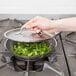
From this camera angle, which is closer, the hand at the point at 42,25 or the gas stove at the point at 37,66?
the gas stove at the point at 37,66

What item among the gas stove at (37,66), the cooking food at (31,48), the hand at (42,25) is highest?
the hand at (42,25)

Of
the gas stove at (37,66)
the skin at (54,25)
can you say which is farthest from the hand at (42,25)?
the gas stove at (37,66)

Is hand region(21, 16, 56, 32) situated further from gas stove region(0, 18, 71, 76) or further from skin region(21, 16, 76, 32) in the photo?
gas stove region(0, 18, 71, 76)

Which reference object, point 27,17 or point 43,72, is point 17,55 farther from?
point 27,17

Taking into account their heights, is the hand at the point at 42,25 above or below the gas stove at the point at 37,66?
above

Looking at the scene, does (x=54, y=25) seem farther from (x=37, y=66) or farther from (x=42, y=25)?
(x=37, y=66)

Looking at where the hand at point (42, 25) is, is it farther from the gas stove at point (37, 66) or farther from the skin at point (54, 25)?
the gas stove at point (37, 66)

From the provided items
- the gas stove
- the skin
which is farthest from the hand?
the gas stove

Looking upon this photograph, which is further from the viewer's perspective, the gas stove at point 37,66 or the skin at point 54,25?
the skin at point 54,25

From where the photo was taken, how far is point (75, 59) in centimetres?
72

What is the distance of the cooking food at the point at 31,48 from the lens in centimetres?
71
